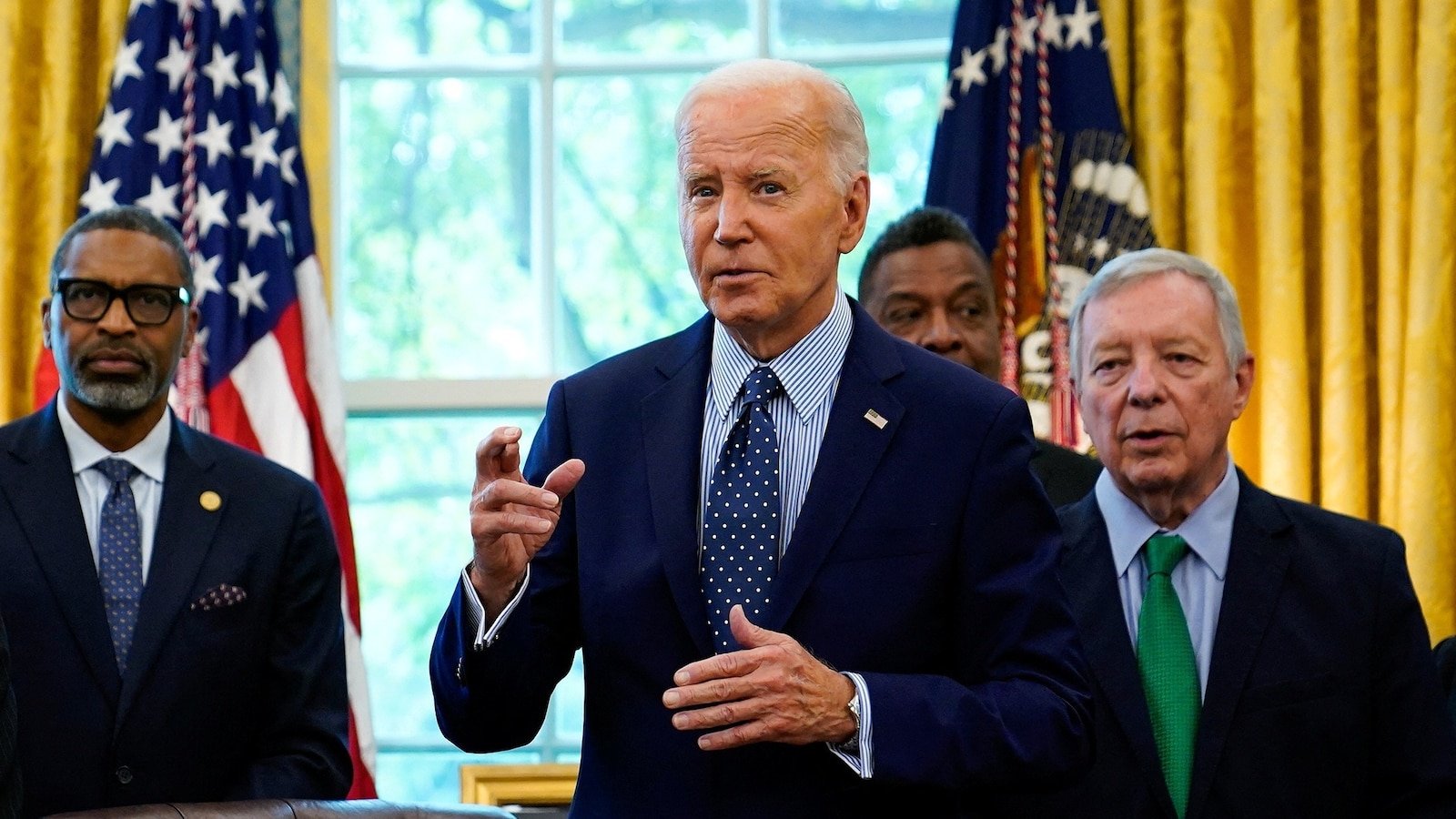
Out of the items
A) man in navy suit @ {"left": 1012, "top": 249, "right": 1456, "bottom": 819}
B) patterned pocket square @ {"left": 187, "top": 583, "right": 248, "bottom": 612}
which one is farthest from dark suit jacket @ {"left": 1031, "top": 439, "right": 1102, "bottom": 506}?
patterned pocket square @ {"left": 187, "top": 583, "right": 248, "bottom": 612}

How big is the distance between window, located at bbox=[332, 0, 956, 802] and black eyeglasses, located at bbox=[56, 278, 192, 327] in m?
1.41

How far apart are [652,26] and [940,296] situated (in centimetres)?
169

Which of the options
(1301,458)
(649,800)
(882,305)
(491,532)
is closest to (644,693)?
(649,800)

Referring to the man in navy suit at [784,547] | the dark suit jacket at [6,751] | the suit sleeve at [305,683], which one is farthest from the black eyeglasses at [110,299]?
the man in navy suit at [784,547]

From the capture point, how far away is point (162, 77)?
439cm

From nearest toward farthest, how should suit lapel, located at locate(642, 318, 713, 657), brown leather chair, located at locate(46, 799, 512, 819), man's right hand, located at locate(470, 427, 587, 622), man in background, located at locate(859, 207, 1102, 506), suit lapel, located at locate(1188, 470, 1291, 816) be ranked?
man's right hand, located at locate(470, 427, 587, 622), suit lapel, located at locate(642, 318, 713, 657), brown leather chair, located at locate(46, 799, 512, 819), suit lapel, located at locate(1188, 470, 1291, 816), man in background, located at locate(859, 207, 1102, 506)

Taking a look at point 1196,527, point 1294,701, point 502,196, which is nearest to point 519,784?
point 502,196

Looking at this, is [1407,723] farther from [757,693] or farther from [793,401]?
[757,693]

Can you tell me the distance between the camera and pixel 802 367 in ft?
6.71

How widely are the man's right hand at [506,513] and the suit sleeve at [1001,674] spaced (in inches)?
15.0

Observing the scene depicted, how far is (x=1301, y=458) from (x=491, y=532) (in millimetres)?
2760

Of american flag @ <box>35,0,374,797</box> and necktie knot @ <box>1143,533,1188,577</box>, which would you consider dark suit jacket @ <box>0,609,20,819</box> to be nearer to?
necktie knot @ <box>1143,533,1188,577</box>

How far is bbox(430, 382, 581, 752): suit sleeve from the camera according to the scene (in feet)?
6.42

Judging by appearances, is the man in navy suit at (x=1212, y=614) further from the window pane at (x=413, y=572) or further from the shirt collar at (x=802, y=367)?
the window pane at (x=413, y=572)
